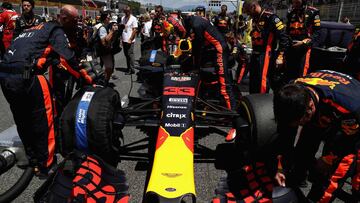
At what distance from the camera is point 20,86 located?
8.79ft

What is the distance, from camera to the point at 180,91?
10.2 feet

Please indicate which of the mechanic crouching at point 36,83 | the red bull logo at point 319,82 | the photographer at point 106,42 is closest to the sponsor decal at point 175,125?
the mechanic crouching at point 36,83

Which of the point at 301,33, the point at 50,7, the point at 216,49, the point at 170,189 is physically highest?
the point at 50,7

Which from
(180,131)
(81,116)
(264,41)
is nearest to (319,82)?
(180,131)

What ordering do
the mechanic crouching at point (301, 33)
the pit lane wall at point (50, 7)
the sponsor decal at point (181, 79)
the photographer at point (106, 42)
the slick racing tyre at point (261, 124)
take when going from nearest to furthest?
the slick racing tyre at point (261, 124) < the sponsor decal at point (181, 79) < the mechanic crouching at point (301, 33) < the photographer at point (106, 42) < the pit lane wall at point (50, 7)

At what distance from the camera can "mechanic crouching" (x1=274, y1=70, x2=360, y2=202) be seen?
1956 millimetres

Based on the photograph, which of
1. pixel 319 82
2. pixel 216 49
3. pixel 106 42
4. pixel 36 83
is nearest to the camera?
pixel 319 82

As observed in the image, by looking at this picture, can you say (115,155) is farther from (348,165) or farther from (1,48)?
(1,48)

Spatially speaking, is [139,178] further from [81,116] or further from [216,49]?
[216,49]

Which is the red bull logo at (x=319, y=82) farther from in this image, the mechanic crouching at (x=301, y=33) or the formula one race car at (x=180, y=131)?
the mechanic crouching at (x=301, y=33)

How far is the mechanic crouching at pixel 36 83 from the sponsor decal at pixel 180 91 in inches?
30.1

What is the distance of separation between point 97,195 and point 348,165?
171 cm

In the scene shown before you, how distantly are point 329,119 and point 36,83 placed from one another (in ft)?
7.84

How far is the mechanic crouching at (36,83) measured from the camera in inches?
106
